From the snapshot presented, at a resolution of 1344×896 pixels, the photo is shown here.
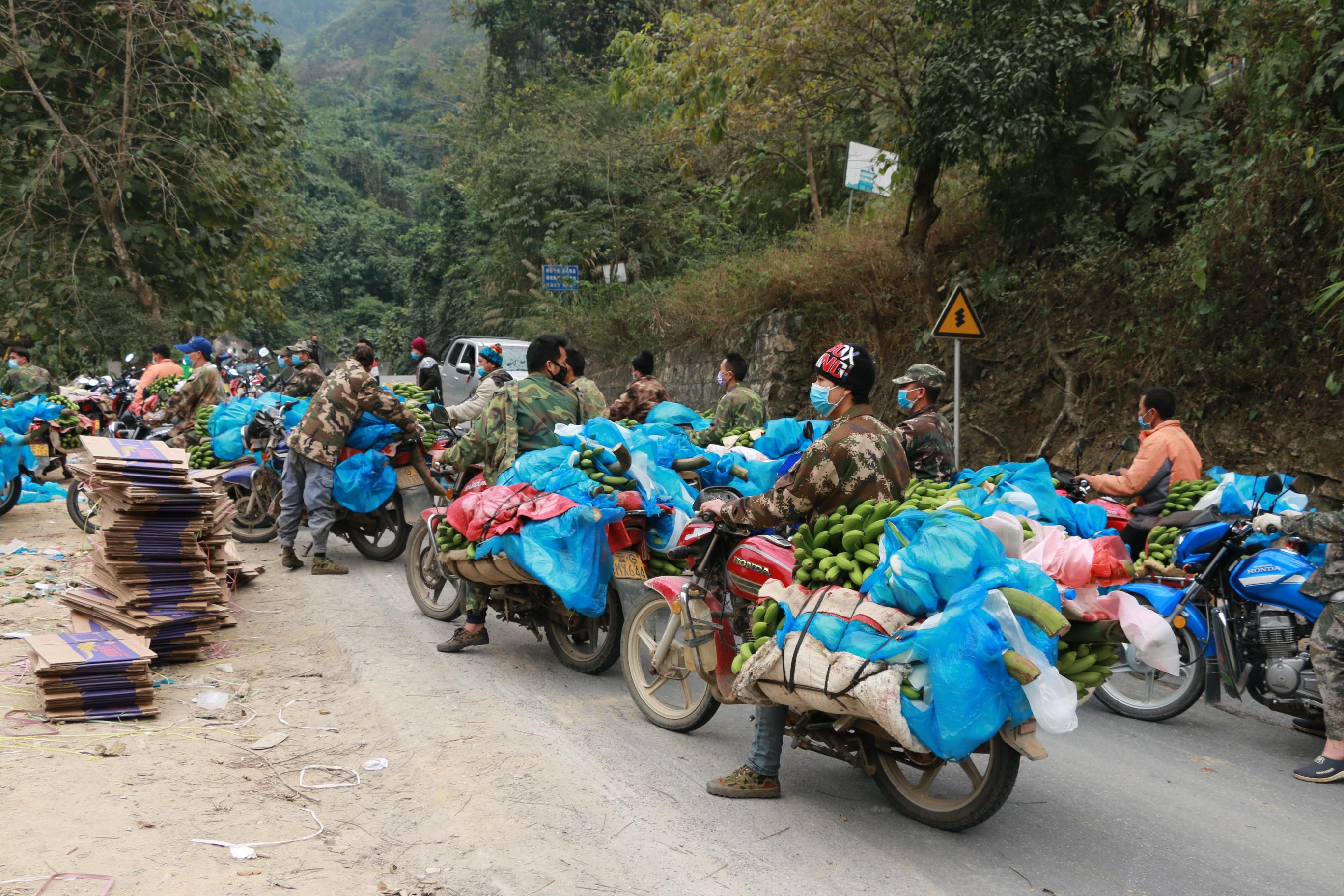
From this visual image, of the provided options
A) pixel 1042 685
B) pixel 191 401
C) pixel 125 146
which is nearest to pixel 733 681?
pixel 1042 685

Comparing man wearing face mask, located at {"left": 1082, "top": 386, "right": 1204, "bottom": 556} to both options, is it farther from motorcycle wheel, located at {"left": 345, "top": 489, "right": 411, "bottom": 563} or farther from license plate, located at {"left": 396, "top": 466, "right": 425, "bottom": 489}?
motorcycle wheel, located at {"left": 345, "top": 489, "right": 411, "bottom": 563}

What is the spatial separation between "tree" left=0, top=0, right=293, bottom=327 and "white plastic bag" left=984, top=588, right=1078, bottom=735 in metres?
18.7

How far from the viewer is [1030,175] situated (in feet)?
43.4

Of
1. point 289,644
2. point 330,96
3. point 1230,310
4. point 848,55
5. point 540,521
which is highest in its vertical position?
point 330,96

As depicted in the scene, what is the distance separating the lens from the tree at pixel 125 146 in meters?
18.1

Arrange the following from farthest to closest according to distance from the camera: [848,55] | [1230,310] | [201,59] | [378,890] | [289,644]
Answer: [201,59] < [848,55] < [1230,310] < [289,644] < [378,890]

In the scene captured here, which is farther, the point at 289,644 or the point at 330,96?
the point at 330,96

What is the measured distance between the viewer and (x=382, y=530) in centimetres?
977

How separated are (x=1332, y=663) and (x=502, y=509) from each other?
4.60 metres

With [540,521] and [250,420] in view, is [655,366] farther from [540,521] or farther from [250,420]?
[540,521]

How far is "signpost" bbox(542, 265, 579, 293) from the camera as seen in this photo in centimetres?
2453

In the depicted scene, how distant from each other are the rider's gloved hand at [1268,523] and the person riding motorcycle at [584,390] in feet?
13.9

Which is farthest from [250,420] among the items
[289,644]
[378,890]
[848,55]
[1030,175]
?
[1030,175]

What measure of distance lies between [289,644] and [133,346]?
1555 cm
